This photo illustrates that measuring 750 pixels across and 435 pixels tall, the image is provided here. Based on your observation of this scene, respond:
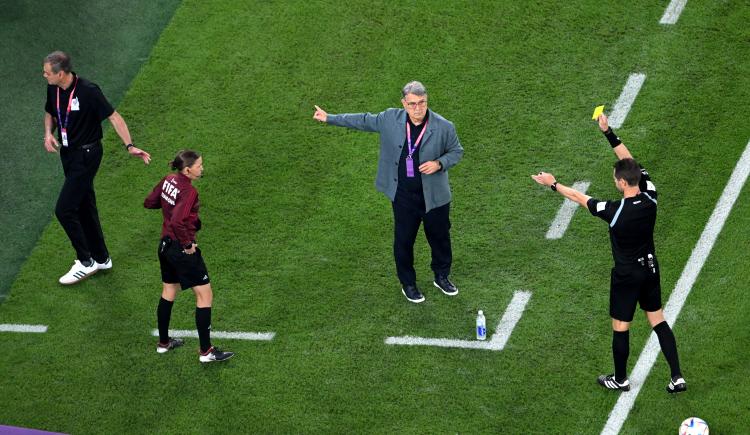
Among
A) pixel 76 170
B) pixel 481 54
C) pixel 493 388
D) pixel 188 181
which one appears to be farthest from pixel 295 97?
pixel 493 388

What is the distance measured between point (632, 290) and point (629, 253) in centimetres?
35

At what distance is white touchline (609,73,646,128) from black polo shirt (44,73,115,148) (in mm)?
5647

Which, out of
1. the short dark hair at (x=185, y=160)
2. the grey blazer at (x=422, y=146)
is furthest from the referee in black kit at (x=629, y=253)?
the short dark hair at (x=185, y=160)

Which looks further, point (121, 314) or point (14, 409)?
point (121, 314)

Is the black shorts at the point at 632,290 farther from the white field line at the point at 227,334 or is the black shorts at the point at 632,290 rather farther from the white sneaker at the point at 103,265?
the white sneaker at the point at 103,265

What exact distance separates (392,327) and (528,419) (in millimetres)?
1839

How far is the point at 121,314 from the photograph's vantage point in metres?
12.9

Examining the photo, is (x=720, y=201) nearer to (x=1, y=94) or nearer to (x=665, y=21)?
(x=665, y=21)

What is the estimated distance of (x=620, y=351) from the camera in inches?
429

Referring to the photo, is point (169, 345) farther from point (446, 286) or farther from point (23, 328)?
point (446, 286)

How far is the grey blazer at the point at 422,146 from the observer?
11680mm

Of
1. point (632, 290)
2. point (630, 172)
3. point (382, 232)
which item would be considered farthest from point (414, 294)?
point (630, 172)

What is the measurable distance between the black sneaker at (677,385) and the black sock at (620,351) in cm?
41

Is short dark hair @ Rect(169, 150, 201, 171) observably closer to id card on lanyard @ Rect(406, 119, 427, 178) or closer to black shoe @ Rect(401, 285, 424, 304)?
id card on lanyard @ Rect(406, 119, 427, 178)
